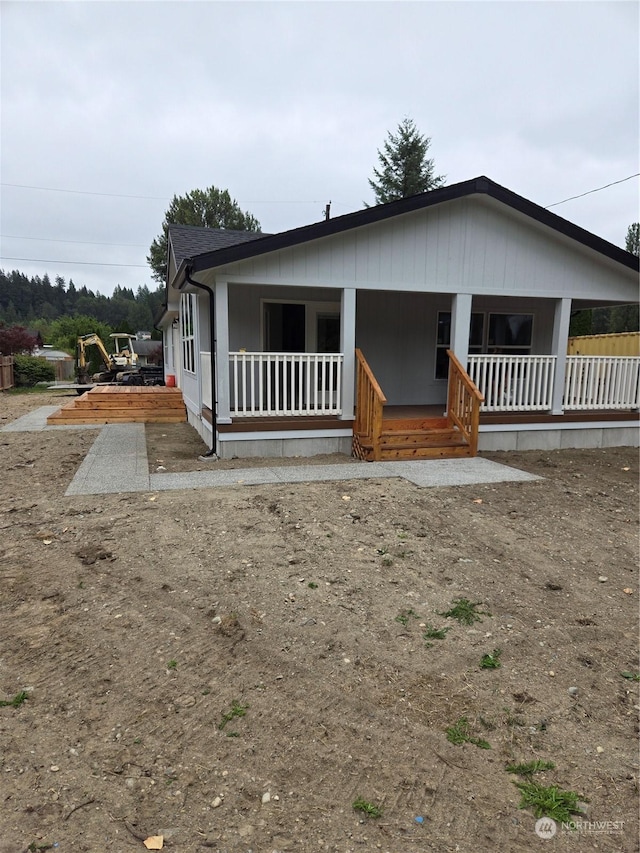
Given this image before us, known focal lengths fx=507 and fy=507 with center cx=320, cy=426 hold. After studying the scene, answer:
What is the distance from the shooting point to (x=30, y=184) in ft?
132

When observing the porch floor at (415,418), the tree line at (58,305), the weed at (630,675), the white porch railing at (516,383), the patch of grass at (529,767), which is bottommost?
the weed at (630,675)

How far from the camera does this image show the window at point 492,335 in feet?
35.6

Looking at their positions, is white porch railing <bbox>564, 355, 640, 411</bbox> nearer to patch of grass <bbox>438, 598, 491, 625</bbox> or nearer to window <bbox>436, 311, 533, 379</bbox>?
window <bbox>436, 311, 533, 379</bbox>

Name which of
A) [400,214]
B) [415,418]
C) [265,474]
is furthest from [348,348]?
[265,474]

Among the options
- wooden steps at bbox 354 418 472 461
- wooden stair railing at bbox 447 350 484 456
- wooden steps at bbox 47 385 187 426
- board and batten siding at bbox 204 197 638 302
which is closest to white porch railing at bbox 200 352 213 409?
board and batten siding at bbox 204 197 638 302

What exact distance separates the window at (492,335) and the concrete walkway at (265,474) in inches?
135

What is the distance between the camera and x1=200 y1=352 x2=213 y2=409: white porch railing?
27.4ft

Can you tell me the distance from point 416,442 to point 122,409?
25.3ft

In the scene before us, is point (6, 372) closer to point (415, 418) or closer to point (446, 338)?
point (446, 338)

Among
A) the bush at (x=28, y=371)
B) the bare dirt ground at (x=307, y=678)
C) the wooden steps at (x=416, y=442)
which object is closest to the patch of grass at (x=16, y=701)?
the bare dirt ground at (x=307, y=678)

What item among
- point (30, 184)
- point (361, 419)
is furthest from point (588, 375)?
point (30, 184)

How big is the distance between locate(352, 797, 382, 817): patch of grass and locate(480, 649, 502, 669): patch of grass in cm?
111

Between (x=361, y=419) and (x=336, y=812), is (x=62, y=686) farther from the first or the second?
(x=361, y=419)

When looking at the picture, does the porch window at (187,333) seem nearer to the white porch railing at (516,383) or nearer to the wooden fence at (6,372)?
the white porch railing at (516,383)
